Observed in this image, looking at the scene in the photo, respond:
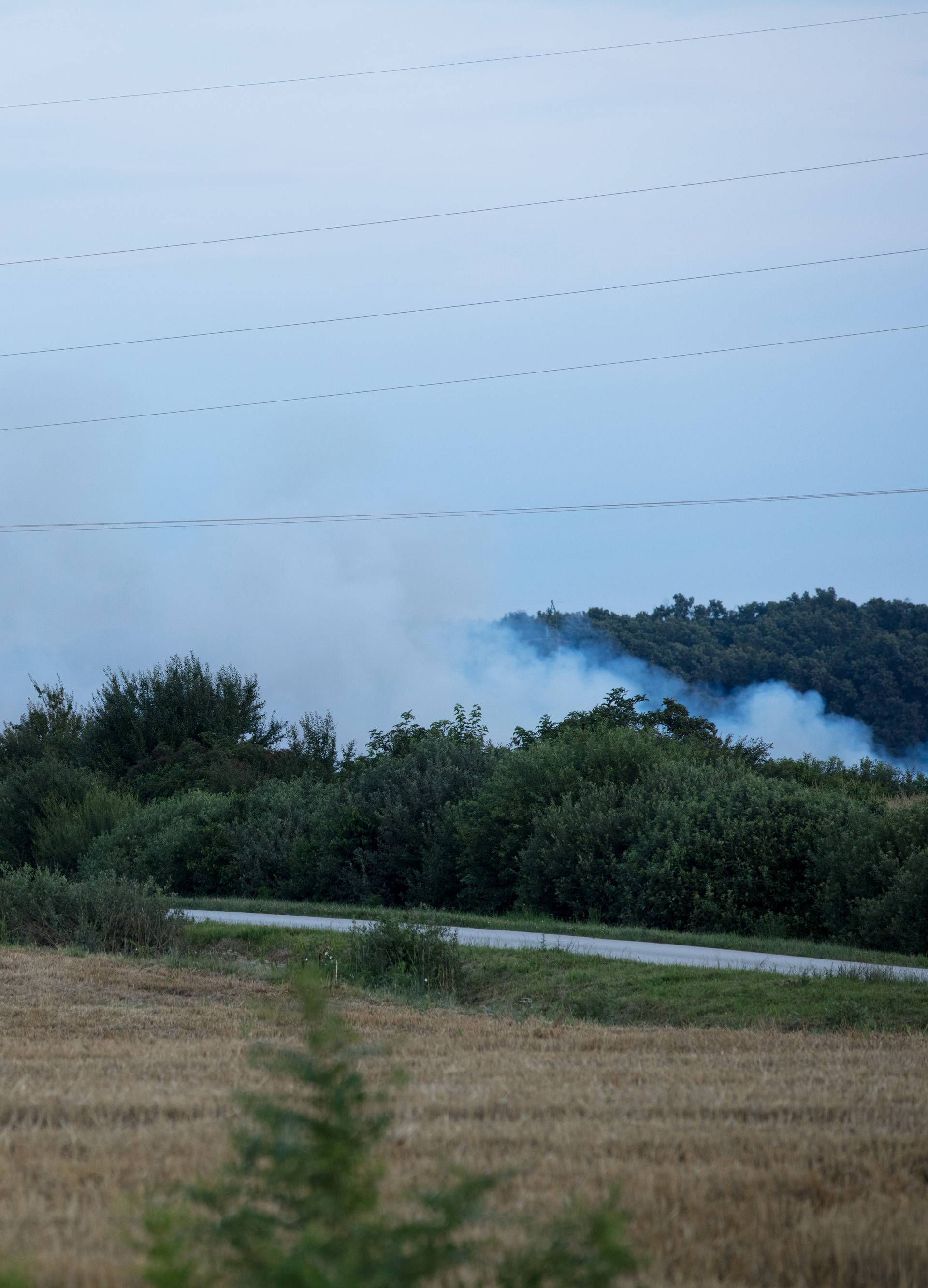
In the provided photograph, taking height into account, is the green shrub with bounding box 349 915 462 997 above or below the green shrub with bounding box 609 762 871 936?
below

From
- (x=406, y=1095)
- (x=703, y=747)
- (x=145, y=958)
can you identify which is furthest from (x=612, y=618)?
(x=406, y=1095)

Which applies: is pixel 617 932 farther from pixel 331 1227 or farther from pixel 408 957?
pixel 331 1227

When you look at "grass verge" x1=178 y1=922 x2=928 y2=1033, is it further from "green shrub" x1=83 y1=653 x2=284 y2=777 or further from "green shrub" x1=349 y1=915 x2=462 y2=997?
"green shrub" x1=83 y1=653 x2=284 y2=777

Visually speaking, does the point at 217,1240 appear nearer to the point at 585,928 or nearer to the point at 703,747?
the point at 585,928

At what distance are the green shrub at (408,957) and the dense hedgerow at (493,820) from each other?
7692 mm

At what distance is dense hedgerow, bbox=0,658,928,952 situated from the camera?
2217 centimetres

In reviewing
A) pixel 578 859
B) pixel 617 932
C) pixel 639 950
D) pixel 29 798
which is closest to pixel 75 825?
pixel 29 798

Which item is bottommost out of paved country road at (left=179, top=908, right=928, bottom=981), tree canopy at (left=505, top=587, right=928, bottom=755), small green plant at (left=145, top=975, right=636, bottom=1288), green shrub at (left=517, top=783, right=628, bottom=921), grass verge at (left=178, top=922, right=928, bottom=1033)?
grass verge at (left=178, top=922, right=928, bottom=1033)

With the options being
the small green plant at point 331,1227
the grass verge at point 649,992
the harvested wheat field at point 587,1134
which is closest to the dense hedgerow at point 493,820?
the grass verge at point 649,992

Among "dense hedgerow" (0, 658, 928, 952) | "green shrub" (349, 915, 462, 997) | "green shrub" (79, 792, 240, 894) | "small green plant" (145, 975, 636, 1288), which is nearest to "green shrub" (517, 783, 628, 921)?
"dense hedgerow" (0, 658, 928, 952)

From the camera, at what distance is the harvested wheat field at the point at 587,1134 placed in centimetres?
386

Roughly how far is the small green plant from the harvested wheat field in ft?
1.74

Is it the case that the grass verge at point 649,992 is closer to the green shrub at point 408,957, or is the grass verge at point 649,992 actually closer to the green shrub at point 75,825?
the green shrub at point 408,957

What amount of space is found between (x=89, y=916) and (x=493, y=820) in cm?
1141
